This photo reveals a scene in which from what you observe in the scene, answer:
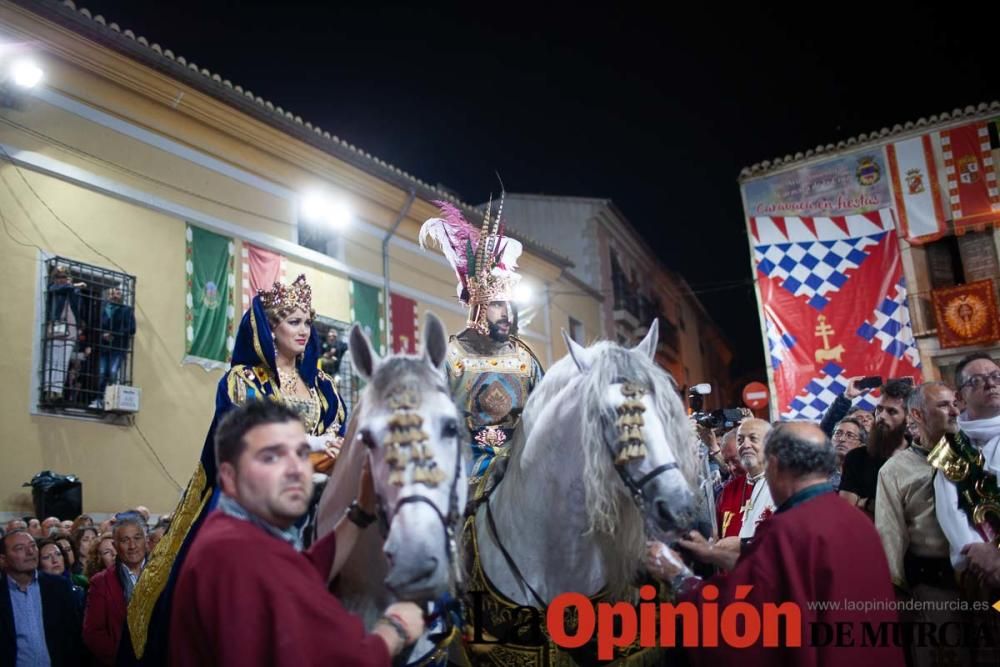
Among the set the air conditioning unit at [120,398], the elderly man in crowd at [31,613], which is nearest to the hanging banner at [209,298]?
the air conditioning unit at [120,398]

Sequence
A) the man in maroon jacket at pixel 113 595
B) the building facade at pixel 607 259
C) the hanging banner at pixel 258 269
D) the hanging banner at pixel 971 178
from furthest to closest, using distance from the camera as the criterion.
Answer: the building facade at pixel 607 259 < the hanging banner at pixel 971 178 < the hanging banner at pixel 258 269 < the man in maroon jacket at pixel 113 595

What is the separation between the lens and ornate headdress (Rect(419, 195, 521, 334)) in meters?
5.45

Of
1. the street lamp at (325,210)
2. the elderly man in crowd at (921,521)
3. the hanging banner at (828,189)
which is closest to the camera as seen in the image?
the elderly man in crowd at (921,521)

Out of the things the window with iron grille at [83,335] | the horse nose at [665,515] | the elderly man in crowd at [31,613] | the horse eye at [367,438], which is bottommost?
the elderly man in crowd at [31,613]

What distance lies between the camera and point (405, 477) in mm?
2545

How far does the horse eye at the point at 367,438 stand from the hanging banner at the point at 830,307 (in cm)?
1457

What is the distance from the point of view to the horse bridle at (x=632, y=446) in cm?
333

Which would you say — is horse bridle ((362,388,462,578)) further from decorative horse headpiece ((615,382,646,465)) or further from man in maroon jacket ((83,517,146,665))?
man in maroon jacket ((83,517,146,665))

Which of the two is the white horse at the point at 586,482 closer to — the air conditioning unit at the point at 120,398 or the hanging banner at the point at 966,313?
the air conditioning unit at the point at 120,398

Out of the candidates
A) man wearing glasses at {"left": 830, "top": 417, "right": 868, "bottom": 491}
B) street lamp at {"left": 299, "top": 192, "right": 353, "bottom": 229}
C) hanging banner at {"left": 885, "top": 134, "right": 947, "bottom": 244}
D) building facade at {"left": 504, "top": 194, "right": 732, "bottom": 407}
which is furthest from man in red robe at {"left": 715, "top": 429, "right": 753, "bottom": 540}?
building facade at {"left": 504, "top": 194, "right": 732, "bottom": 407}

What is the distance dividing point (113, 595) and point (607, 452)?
431cm

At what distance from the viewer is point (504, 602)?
372 centimetres

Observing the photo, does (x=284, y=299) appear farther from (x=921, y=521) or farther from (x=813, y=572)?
(x=921, y=521)

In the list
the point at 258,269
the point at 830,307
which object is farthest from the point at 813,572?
the point at 830,307
